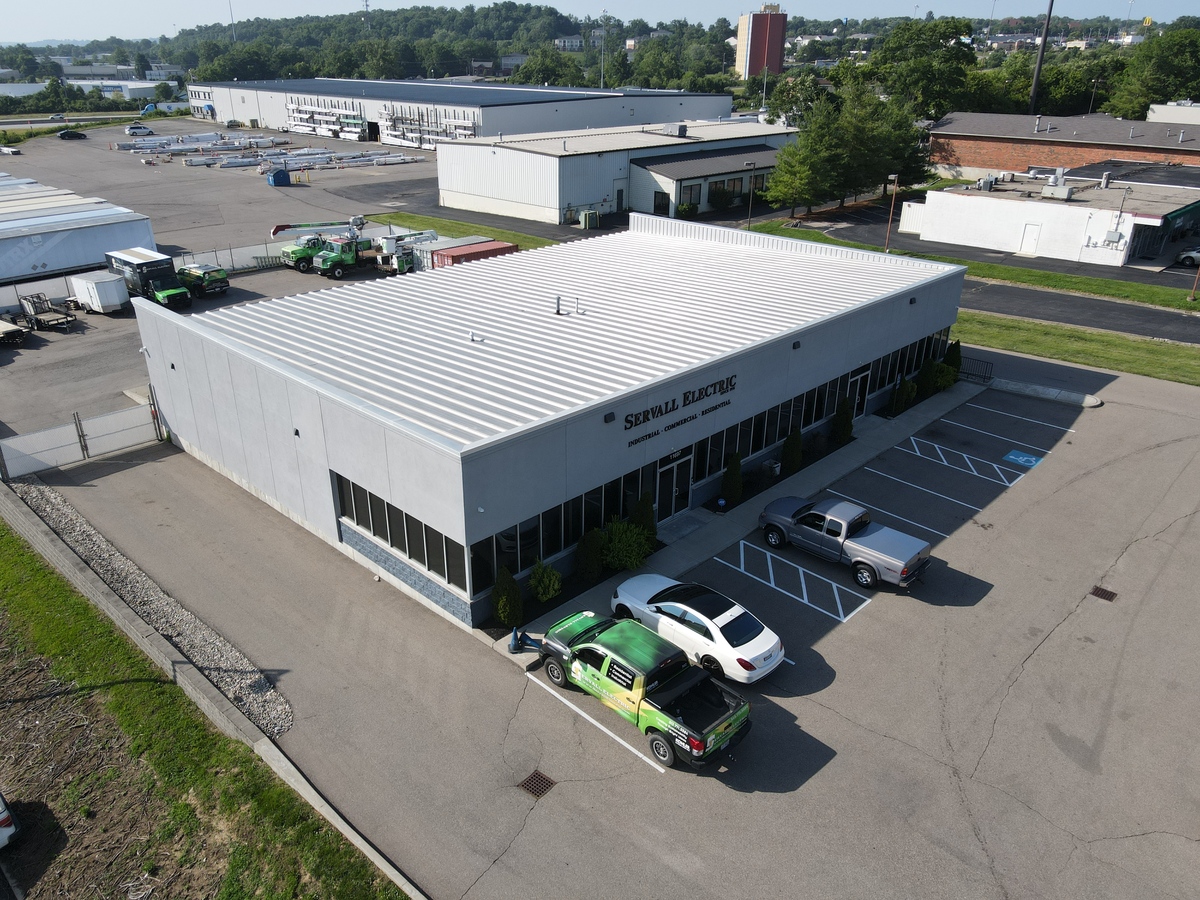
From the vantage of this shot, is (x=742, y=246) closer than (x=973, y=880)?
No

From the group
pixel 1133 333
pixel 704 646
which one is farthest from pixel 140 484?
pixel 1133 333

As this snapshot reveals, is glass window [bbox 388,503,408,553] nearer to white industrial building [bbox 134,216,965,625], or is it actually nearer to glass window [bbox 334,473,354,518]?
white industrial building [bbox 134,216,965,625]

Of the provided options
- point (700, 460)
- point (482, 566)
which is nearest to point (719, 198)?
point (700, 460)

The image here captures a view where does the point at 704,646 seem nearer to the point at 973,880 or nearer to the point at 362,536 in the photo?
the point at 973,880

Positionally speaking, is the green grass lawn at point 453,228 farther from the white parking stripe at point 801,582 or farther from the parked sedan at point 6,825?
the parked sedan at point 6,825

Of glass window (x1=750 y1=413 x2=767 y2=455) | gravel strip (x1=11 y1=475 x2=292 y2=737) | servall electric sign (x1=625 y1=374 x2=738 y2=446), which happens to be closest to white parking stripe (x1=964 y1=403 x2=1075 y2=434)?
glass window (x1=750 y1=413 x2=767 y2=455)

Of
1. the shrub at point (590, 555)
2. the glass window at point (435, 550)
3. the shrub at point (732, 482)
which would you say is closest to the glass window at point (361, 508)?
the glass window at point (435, 550)
